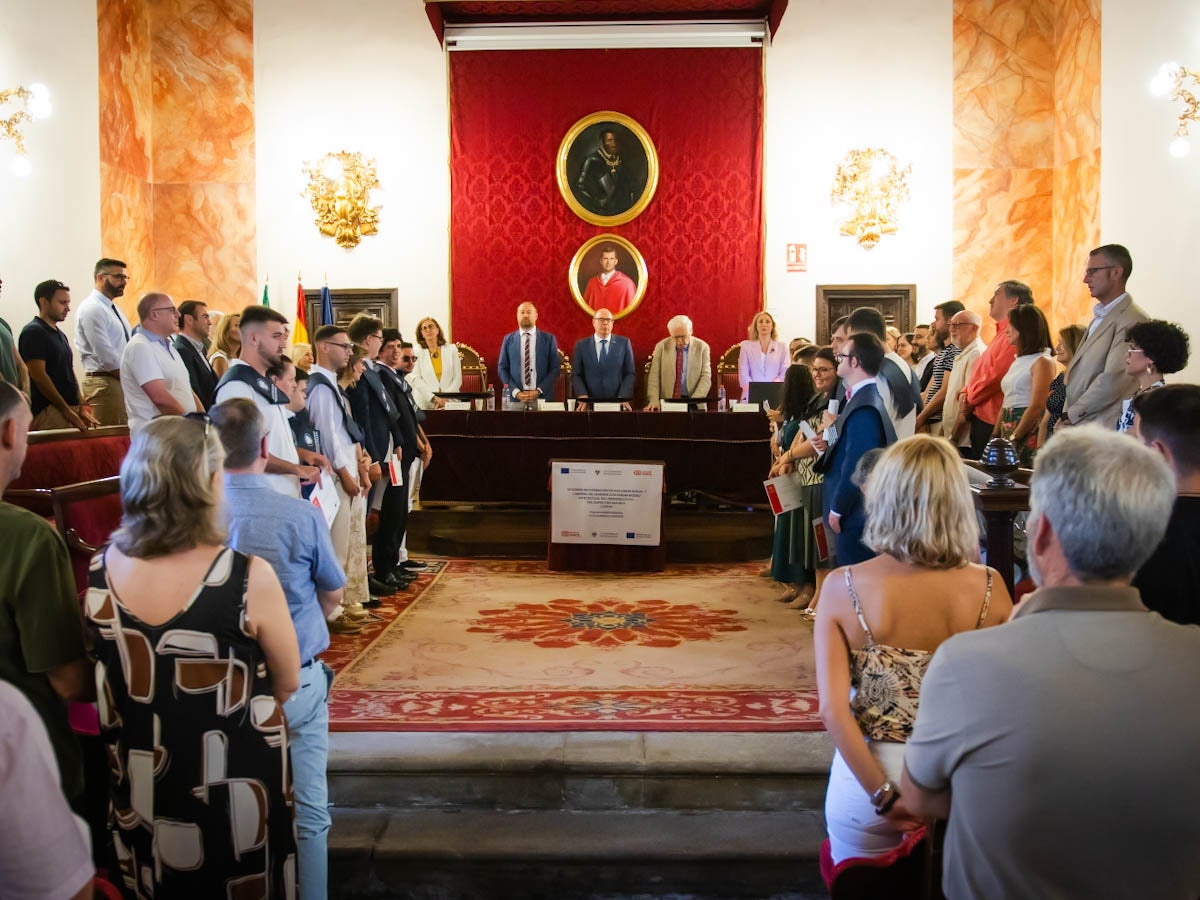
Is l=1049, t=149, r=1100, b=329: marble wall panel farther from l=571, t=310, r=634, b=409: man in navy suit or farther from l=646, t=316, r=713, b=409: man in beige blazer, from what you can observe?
l=571, t=310, r=634, b=409: man in navy suit

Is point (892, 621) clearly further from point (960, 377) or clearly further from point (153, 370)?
point (960, 377)

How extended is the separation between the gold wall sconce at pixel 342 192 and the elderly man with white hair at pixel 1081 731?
36.5 feet

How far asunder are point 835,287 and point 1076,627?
34.4ft

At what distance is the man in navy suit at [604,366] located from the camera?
1055 cm

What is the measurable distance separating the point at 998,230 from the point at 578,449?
6.07 m

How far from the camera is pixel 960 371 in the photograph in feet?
22.7

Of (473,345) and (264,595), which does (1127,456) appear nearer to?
(264,595)

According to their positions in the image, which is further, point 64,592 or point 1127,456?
point 64,592

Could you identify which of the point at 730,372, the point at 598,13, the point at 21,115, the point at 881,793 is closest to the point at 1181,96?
the point at 730,372

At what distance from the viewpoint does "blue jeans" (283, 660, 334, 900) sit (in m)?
2.61

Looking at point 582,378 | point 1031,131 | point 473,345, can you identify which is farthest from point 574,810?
point 1031,131

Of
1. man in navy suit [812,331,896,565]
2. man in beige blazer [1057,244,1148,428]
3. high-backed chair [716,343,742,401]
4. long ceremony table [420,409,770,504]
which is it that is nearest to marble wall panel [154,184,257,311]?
long ceremony table [420,409,770,504]

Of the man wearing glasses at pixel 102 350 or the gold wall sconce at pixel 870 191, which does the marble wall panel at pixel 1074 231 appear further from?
the man wearing glasses at pixel 102 350

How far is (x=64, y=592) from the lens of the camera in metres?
2.09
